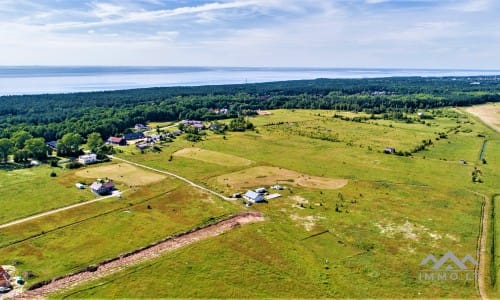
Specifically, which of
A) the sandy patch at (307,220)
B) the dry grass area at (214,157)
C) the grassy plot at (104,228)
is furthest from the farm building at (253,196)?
the dry grass area at (214,157)

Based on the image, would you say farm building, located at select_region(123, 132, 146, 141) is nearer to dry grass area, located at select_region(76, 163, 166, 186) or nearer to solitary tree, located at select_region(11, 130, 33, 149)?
solitary tree, located at select_region(11, 130, 33, 149)

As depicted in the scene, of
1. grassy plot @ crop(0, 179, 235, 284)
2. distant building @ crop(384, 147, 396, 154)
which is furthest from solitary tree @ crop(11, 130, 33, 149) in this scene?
distant building @ crop(384, 147, 396, 154)

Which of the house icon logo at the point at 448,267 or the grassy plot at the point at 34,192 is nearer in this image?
the house icon logo at the point at 448,267

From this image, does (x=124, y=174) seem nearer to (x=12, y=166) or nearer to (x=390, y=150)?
(x=12, y=166)

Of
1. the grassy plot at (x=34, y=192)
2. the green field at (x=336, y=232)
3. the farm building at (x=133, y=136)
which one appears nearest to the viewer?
the green field at (x=336, y=232)

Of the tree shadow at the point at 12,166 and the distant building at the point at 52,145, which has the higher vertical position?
the distant building at the point at 52,145

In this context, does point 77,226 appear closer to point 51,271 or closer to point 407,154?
point 51,271

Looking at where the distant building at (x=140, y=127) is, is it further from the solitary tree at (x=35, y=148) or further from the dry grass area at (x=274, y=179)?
the dry grass area at (x=274, y=179)
